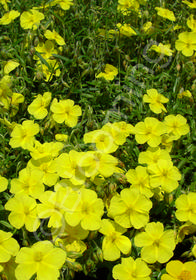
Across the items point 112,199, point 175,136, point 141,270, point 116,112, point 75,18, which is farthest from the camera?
point 75,18

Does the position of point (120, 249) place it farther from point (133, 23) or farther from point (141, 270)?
point (133, 23)

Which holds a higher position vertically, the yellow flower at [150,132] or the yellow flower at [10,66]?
the yellow flower at [10,66]

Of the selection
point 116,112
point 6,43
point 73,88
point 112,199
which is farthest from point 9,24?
point 112,199

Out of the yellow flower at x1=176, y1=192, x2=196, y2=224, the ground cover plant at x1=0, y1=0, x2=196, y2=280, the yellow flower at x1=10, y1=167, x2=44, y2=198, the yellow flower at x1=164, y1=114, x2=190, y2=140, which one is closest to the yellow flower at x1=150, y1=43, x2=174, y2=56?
the ground cover plant at x1=0, y1=0, x2=196, y2=280

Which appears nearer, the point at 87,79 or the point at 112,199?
the point at 112,199

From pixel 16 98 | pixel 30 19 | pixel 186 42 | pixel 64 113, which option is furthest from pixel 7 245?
pixel 186 42

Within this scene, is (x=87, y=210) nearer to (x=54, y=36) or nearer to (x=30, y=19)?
(x=54, y=36)

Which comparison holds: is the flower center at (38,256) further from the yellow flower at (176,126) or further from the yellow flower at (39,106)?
the yellow flower at (176,126)

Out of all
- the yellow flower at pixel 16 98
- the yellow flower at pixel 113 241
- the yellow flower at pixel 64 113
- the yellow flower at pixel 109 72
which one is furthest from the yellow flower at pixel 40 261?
the yellow flower at pixel 109 72
